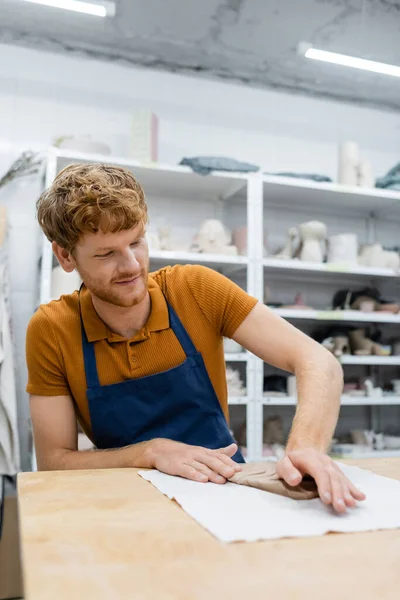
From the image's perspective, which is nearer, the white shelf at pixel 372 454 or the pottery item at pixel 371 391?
the white shelf at pixel 372 454

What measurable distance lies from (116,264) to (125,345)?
0.20 m

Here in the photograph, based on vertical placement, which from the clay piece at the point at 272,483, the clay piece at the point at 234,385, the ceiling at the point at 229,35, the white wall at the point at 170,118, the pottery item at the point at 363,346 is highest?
the ceiling at the point at 229,35

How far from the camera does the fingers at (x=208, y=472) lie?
94 cm

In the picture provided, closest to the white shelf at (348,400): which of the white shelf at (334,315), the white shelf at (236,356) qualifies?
the white shelf at (236,356)

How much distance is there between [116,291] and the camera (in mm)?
1297

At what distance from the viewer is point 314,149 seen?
3.74 m

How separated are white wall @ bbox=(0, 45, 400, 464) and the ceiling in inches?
3.9

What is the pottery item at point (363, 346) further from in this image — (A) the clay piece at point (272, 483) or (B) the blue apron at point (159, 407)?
(A) the clay piece at point (272, 483)

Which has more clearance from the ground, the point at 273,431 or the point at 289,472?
the point at 289,472

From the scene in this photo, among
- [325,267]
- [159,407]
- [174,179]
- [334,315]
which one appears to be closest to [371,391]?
[334,315]

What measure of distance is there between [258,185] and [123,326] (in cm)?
189

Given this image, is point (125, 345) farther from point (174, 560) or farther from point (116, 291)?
point (174, 560)

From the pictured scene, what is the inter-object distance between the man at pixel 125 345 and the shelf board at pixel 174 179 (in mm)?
1546

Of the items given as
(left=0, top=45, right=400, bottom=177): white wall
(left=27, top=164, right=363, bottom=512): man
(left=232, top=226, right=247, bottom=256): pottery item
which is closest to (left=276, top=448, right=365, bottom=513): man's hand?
(left=27, top=164, right=363, bottom=512): man
